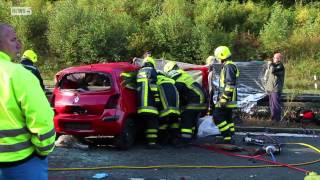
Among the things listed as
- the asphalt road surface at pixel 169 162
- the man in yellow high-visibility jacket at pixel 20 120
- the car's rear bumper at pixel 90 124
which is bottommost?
the asphalt road surface at pixel 169 162

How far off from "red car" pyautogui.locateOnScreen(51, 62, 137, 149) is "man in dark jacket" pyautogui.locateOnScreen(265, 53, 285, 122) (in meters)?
4.48

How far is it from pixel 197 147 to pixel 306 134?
9.53 ft

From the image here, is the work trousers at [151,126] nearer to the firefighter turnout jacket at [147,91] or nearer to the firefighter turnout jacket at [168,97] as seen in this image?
the firefighter turnout jacket at [147,91]

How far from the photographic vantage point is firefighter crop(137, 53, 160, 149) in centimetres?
918

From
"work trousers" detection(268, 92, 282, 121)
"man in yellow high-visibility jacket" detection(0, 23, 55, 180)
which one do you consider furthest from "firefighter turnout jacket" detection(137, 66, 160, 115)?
"man in yellow high-visibility jacket" detection(0, 23, 55, 180)

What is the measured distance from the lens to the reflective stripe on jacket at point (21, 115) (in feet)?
11.0

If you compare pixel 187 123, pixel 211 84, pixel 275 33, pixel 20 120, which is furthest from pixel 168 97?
pixel 275 33

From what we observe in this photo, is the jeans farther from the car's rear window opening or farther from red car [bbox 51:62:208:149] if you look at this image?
the car's rear window opening

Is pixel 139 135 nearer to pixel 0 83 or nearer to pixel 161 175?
pixel 161 175

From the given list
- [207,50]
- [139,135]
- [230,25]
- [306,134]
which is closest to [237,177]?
[139,135]

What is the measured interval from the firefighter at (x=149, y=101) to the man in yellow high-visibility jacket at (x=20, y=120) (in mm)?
5652

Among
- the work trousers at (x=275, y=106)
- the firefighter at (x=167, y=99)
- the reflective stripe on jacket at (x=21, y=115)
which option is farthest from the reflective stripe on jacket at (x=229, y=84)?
the reflective stripe on jacket at (x=21, y=115)

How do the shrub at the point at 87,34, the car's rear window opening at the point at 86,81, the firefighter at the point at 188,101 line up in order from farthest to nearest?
the shrub at the point at 87,34, the firefighter at the point at 188,101, the car's rear window opening at the point at 86,81

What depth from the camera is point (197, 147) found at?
9508 mm
